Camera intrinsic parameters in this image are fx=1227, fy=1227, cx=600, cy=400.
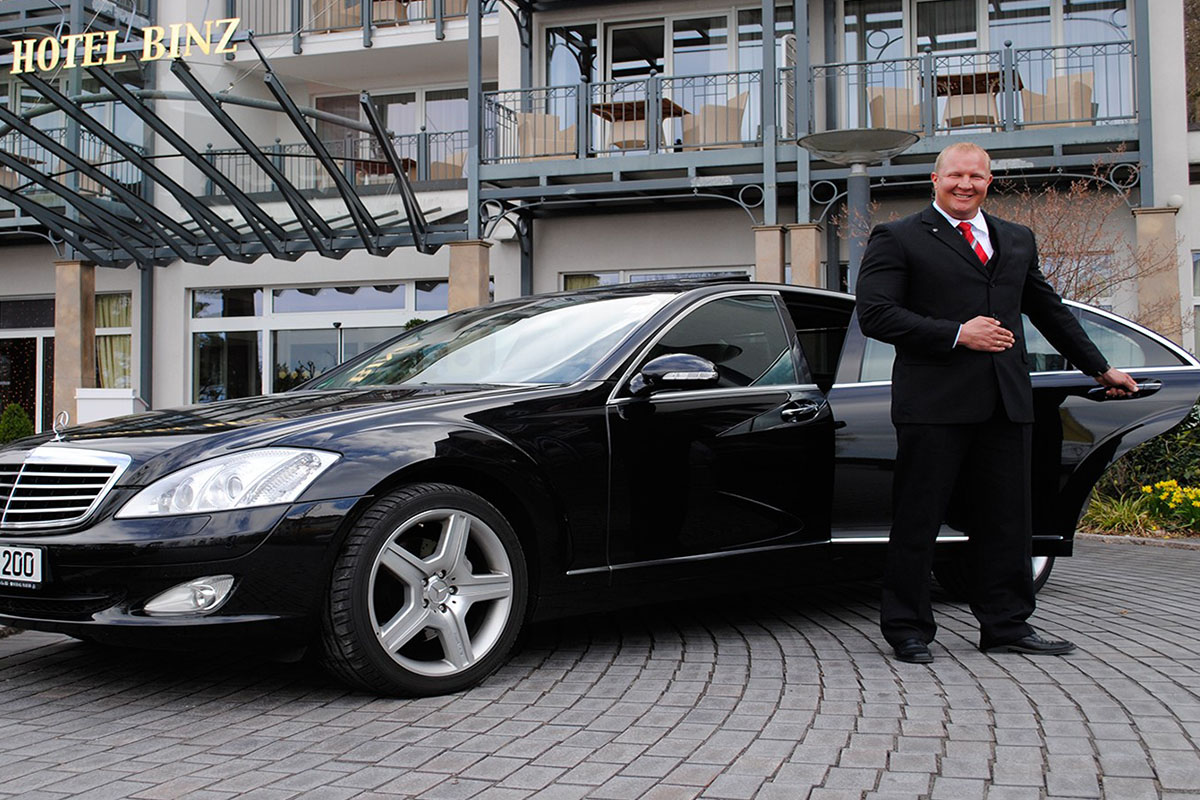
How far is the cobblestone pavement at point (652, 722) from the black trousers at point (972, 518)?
0.54 ft

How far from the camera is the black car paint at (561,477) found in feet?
11.9

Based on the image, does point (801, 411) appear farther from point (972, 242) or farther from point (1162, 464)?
point (1162, 464)

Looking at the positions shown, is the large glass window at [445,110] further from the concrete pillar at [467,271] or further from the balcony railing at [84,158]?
the balcony railing at [84,158]

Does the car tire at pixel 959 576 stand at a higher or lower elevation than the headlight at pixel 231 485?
lower

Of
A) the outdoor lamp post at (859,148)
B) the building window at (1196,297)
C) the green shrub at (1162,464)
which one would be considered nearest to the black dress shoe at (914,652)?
the outdoor lamp post at (859,148)

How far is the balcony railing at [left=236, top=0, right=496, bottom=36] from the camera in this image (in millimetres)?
18922

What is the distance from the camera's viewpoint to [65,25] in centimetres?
1823

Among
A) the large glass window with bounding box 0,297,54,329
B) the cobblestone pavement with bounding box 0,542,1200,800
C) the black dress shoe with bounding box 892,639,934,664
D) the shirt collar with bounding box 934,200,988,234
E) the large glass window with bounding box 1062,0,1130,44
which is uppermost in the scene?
the large glass window with bounding box 1062,0,1130,44

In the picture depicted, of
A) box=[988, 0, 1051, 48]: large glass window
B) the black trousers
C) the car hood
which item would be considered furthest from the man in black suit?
box=[988, 0, 1051, 48]: large glass window

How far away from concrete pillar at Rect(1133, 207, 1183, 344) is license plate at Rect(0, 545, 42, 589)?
12.6 metres

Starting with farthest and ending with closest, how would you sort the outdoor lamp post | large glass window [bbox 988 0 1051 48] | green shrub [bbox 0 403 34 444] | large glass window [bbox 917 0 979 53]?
1. green shrub [bbox 0 403 34 444]
2. large glass window [bbox 917 0 979 53]
3. large glass window [bbox 988 0 1051 48]
4. the outdoor lamp post

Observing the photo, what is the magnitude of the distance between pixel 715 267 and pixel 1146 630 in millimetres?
12330

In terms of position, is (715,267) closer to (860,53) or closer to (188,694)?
(860,53)

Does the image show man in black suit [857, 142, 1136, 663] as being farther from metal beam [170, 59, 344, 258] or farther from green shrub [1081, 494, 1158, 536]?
metal beam [170, 59, 344, 258]
